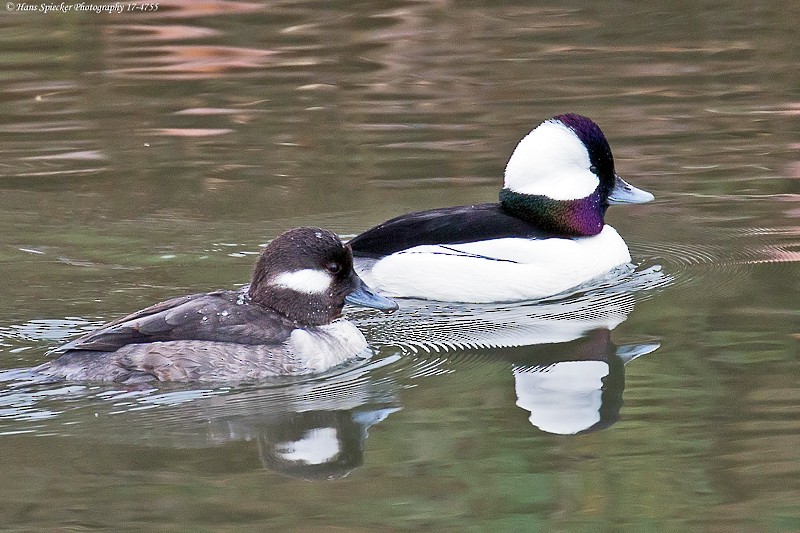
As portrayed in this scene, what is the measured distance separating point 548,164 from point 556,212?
0.35 metres

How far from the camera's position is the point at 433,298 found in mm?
9734

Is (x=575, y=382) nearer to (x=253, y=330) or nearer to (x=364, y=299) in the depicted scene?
(x=364, y=299)

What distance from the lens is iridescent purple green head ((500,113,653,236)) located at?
10008 mm

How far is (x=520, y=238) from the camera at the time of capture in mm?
9883

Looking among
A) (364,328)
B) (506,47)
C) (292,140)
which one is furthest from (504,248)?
(506,47)

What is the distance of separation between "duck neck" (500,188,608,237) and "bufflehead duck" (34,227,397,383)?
194 centimetres

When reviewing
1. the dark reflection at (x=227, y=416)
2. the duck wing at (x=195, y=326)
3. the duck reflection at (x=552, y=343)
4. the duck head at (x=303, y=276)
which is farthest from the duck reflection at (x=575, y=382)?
the duck wing at (x=195, y=326)

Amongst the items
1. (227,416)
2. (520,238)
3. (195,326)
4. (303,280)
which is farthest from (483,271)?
(227,416)

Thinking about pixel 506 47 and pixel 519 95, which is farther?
pixel 506 47

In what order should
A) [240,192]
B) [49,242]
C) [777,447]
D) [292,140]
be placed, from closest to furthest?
[777,447] < [49,242] < [240,192] < [292,140]

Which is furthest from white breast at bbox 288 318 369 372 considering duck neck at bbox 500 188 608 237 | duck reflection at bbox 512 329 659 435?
duck neck at bbox 500 188 608 237

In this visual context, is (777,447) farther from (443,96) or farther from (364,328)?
(443,96)

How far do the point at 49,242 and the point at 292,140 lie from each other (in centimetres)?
346

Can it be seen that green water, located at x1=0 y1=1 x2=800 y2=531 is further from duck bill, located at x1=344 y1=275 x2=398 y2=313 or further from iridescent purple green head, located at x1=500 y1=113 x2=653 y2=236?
iridescent purple green head, located at x1=500 y1=113 x2=653 y2=236
